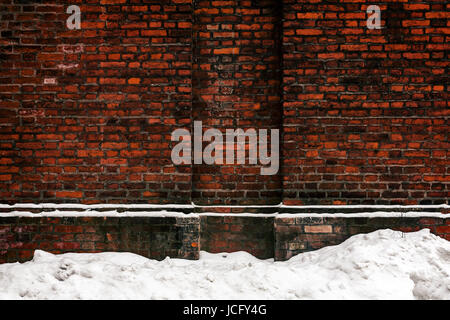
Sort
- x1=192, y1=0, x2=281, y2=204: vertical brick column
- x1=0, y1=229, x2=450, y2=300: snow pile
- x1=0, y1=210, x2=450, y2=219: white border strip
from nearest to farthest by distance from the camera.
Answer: x1=0, y1=229, x2=450, y2=300: snow pile
x1=0, y1=210, x2=450, y2=219: white border strip
x1=192, y1=0, x2=281, y2=204: vertical brick column

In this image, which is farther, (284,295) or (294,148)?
(294,148)

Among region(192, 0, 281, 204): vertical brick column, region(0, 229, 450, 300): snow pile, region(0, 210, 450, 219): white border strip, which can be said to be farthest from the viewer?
region(192, 0, 281, 204): vertical brick column

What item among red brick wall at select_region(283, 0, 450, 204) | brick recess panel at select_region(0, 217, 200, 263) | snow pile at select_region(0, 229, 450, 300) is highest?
red brick wall at select_region(283, 0, 450, 204)

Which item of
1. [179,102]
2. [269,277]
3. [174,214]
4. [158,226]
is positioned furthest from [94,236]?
[269,277]

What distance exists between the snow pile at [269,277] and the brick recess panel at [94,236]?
20cm

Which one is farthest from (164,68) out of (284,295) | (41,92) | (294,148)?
(284,295)

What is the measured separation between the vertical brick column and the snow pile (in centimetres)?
84

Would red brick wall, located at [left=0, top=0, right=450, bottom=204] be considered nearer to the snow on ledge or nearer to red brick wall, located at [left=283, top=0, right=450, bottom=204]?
red brick wall, located at [left=283, top=0, right=450, bottom=204]

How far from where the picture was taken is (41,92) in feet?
10.9

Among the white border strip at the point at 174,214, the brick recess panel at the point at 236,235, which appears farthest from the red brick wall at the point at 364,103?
the brick recess panel at the point at 236,235

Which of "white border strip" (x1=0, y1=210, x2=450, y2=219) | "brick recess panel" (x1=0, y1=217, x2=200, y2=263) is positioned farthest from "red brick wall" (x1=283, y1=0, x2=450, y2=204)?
"brick recess panel" (x1=0, y1=217, x2=200, y2=263)

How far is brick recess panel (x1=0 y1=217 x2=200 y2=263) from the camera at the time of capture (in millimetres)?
3275

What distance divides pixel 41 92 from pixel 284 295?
311cm

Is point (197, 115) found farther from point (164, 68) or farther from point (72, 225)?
point (72, 225)
